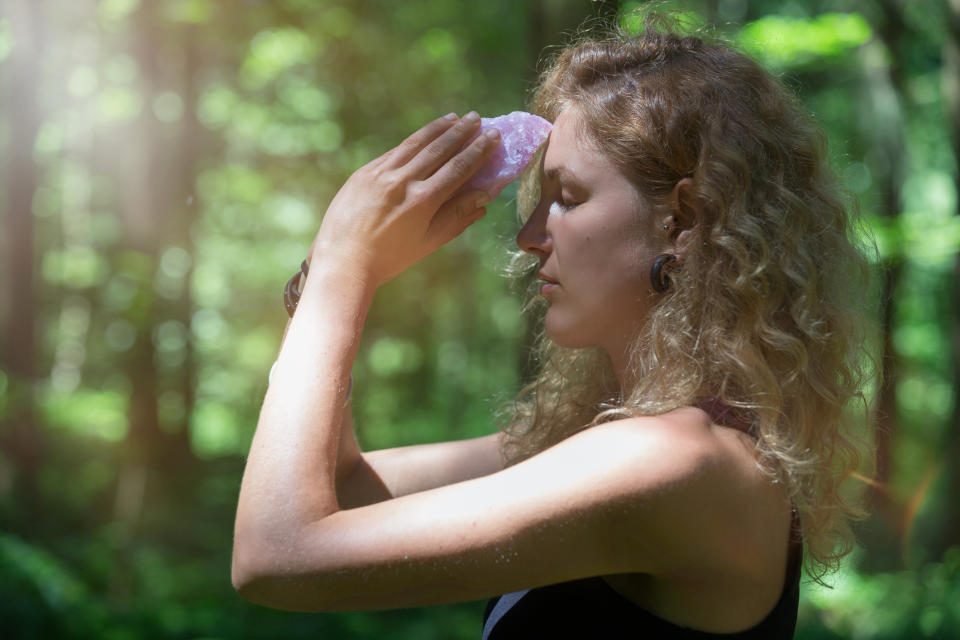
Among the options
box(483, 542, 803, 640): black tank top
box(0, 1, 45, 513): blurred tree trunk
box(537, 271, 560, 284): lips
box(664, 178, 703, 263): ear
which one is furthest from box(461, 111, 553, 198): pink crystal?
box(0, 1, 45, 513): blurred tree trunk

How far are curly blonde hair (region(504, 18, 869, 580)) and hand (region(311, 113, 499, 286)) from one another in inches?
10.5

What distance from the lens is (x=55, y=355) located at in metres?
19.6

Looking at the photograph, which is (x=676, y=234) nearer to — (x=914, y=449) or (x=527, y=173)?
(x=527, y=173)

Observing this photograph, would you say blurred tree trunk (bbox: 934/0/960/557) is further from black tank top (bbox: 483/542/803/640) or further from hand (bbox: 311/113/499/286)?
hand (bbox: 311/113/499/286)

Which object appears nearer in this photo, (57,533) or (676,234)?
(676,234)

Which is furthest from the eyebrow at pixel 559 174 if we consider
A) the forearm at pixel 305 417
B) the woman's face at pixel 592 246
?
the forearm at pixel 305 417

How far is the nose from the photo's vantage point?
163 cm

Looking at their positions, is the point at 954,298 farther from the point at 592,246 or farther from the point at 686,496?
the point at 686,496

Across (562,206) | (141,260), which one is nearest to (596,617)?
(562,206)

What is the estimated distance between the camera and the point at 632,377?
65.9 inches

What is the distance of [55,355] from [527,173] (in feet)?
67.4

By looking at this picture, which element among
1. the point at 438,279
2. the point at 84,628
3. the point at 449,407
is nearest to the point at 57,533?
the point at 84,628

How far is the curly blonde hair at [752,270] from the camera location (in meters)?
1.47

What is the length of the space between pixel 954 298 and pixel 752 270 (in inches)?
236
